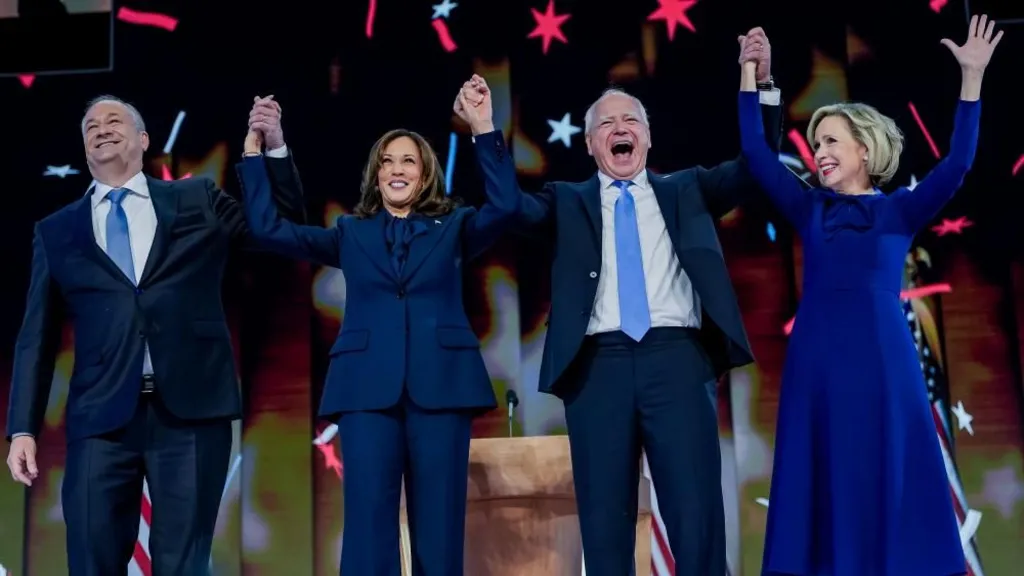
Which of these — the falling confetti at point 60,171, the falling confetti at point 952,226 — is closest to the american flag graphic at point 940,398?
the falling confetti at point 952,226

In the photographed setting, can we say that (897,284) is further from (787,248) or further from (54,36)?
(54,36)

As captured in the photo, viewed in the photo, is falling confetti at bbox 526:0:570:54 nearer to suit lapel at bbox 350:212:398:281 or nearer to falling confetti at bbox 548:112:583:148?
falling confetti at bbox 548:112:583:148

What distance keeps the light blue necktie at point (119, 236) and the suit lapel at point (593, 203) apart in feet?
3.37

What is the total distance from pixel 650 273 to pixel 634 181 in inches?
9.5

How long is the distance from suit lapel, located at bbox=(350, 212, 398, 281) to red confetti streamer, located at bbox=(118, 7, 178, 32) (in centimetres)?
187

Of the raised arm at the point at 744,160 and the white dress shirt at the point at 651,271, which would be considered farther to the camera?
the raised arm at the point at 744,160

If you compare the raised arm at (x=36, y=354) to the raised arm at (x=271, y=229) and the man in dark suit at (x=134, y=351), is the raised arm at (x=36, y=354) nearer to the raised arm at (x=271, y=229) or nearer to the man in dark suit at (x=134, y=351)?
the man in dark suit at (x=134, y=351)

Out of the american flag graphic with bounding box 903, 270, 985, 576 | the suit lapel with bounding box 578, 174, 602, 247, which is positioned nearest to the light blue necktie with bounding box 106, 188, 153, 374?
the suit lapel with bounding box 578, 174, 602, 247

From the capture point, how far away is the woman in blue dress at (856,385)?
2.39 metres

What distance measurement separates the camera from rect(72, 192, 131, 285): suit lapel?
101 inches

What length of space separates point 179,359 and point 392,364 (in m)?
0.48

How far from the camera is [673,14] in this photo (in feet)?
13.0

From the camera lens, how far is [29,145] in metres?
4.10

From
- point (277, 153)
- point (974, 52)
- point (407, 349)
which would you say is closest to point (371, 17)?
point (277, 153)
